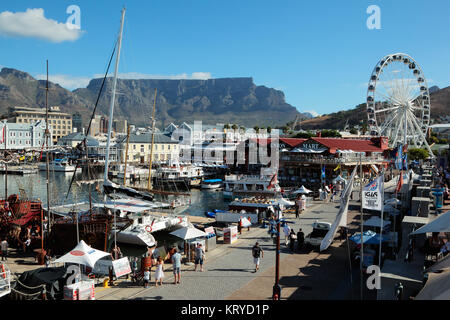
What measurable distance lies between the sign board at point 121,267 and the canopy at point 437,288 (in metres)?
11.4

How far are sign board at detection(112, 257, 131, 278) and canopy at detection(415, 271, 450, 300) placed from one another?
11.4 m

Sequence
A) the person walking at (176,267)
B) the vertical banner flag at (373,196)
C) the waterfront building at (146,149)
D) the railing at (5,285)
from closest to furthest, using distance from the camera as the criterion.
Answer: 1. the railing at (5,285)
2. the vertical banner flag at (373,196)
3. the person walking at (176,267)
4. the waterfront building at (146,149)

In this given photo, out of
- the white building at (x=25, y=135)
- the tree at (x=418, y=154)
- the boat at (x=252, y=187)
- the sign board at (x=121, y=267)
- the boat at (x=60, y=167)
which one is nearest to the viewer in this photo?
the sign board at (x=121, y=267)

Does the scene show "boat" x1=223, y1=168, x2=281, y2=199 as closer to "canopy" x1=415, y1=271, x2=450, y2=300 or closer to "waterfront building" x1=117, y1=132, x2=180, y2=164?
"canopy" x1=415, y1=271, x2=450, y2=300

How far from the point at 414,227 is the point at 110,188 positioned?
23143mm

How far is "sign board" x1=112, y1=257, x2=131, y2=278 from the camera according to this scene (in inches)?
621

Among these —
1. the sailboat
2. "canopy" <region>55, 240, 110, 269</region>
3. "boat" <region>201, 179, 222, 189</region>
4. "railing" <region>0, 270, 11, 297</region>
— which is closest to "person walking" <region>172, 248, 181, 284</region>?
"canopy" <region>55, 240, 110, 269</region>

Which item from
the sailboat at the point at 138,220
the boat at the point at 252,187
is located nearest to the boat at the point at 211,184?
the boat at the point at 252,187

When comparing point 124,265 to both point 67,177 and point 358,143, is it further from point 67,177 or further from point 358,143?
point 67,177

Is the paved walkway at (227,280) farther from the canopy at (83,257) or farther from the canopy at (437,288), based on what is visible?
the canopy at (437,288)

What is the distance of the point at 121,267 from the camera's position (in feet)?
52.7

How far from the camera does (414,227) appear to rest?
576 inches

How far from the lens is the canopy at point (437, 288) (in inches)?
318

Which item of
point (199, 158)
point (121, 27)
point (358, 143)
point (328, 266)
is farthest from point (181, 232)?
point (199, 158)
